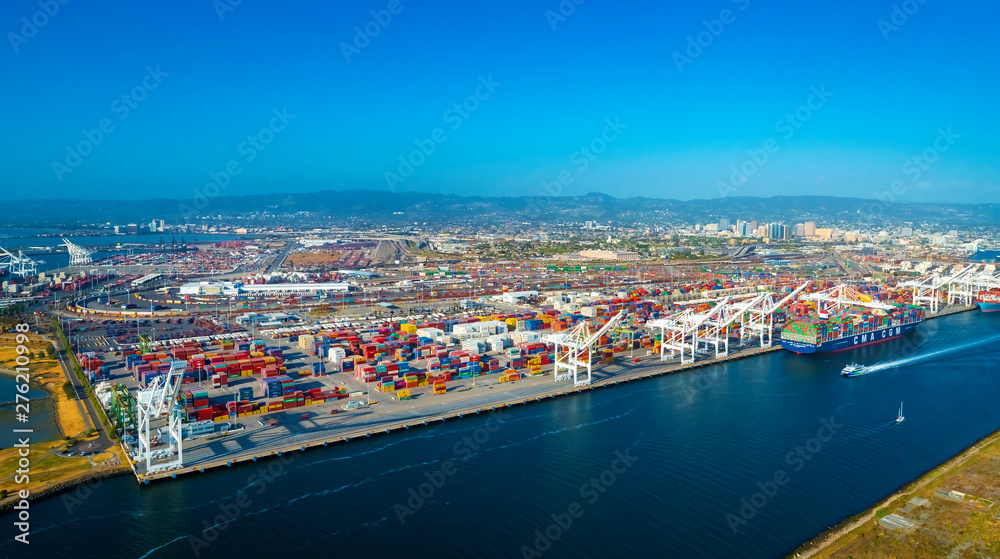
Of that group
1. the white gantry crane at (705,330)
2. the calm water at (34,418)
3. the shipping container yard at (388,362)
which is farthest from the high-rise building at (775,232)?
the calm water at (34,418)

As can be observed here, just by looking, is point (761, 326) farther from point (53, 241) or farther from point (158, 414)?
point (53, 241)

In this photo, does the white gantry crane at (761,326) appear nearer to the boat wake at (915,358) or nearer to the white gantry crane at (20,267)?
the boat wake at (915,358)

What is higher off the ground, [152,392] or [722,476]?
[152,392]

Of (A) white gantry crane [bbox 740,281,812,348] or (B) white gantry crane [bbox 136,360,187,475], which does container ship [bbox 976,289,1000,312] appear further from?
(B) white gantry crane [bbox 136,360,187,475]

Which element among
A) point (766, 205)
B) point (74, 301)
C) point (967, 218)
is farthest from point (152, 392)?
point (766, 205)

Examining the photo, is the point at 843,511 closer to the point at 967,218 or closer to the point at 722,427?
the point at 722,427

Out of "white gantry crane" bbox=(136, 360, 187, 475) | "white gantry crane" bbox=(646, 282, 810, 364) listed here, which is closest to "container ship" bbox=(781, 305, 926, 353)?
"white gantry crane" bbox=(646, 282, 810, 364)

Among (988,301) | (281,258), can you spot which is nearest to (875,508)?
(988,301)
